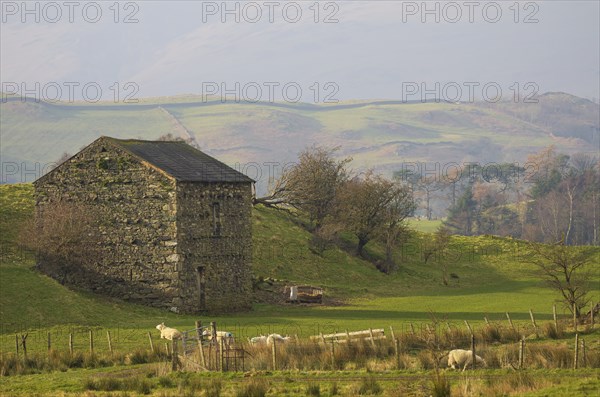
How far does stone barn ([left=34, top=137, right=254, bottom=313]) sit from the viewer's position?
194ft

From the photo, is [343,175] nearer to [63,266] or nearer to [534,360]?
[63,266]

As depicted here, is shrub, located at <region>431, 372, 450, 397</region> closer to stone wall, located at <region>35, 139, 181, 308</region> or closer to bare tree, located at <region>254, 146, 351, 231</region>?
stone wall, located at <region>35, 139, 181, 308</region>

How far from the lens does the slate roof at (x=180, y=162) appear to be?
60.1 metres

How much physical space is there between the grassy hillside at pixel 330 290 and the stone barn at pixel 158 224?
1.83 metres

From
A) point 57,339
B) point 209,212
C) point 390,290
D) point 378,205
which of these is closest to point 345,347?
point 57,339

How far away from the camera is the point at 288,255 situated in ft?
273

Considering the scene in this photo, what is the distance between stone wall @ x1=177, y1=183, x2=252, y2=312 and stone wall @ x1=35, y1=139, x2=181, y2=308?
2.31ft

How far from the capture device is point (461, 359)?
37.6 metres

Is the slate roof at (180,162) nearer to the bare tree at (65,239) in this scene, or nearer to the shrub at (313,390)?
the bare tree at (65,239)

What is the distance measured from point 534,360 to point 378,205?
55.6 metres

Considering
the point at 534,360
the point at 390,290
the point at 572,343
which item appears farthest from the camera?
the point at 390,290

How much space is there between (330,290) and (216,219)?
1459 centimetres

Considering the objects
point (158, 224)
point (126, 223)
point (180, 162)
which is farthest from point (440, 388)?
point (180, 162)

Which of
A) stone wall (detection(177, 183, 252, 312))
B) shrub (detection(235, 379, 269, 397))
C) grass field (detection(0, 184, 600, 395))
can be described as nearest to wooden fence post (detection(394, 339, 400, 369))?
grass field (detection(0, 184, 600, 395))
